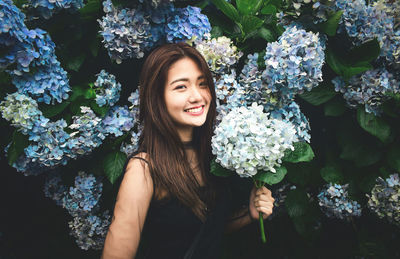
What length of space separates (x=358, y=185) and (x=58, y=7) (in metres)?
2.21

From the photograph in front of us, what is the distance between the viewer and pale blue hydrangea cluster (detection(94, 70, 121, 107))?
169 centimetres

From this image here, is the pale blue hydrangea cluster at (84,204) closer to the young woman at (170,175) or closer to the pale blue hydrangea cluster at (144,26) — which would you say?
the young woman at (170,175)

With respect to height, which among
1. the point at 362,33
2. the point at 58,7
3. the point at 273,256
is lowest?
the point at 273,256

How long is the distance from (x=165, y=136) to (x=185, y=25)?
2.29ft

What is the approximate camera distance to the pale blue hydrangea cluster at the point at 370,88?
5.24 ft

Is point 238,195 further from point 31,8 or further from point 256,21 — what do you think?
point 31,8

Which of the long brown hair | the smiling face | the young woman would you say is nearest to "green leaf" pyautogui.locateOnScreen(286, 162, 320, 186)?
the young woman

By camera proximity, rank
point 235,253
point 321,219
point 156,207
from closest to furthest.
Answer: point 156,207 → point 321,219 → point 235,253

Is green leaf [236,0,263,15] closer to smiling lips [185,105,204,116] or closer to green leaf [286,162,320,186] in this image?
smiling lips [185,105,204,116]

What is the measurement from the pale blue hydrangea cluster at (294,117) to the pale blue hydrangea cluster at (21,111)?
1.37m

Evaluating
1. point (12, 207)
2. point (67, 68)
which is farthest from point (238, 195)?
point (12, 207)

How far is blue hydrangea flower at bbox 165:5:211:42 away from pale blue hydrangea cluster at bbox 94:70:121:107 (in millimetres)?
464

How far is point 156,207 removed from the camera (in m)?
1.41

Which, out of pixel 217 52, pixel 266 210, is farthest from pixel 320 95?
pixel 266 210
